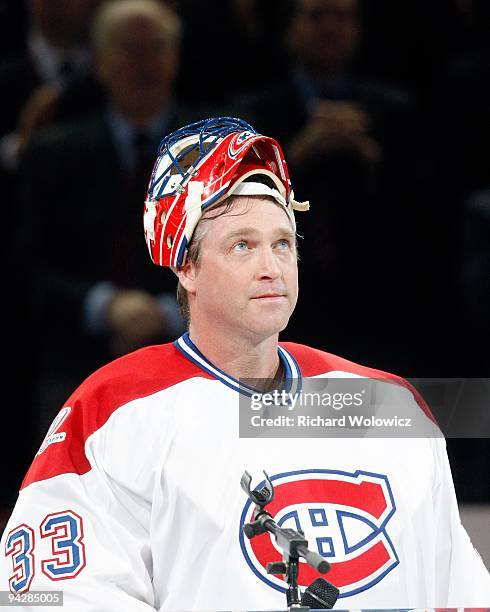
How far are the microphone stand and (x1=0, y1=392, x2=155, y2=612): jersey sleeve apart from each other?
0.98 feet

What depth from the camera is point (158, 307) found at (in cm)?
398

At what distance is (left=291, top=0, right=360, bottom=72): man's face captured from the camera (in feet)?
14.2

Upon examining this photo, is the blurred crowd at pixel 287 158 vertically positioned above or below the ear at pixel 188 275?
above

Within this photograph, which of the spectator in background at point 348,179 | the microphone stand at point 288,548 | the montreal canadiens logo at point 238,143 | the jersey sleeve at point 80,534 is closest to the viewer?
the microphone stand at point 288,548

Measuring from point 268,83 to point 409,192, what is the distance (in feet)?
2.20

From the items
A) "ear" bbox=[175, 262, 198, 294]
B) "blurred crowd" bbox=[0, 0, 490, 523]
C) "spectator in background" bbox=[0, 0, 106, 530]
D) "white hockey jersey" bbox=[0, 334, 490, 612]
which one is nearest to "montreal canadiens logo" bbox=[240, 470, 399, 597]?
"white hockey jersey" bbox=[0, 334, 490, 612]

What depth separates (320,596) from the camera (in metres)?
1.89

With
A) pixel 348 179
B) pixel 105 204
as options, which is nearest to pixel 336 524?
pixel 105 204

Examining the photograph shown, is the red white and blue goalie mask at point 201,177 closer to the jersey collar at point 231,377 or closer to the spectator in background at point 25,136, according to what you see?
the jersey collar at point 231,377

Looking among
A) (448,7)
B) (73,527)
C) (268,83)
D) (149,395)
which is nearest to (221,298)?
(149,395)

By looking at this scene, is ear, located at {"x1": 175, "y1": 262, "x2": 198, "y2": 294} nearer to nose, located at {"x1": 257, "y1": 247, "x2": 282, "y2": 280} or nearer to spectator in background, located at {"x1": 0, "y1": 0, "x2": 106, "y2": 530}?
nose, located at {"x1": 257, "y1": 247, "x2": 282, "y2": 280}

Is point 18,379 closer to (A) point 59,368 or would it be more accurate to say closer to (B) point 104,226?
(A) point 59,368

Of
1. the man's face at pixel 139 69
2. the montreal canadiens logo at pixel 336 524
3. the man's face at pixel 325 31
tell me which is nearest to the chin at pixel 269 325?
the montreal canadiens logo at pixel 336 524

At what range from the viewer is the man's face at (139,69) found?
412cm
